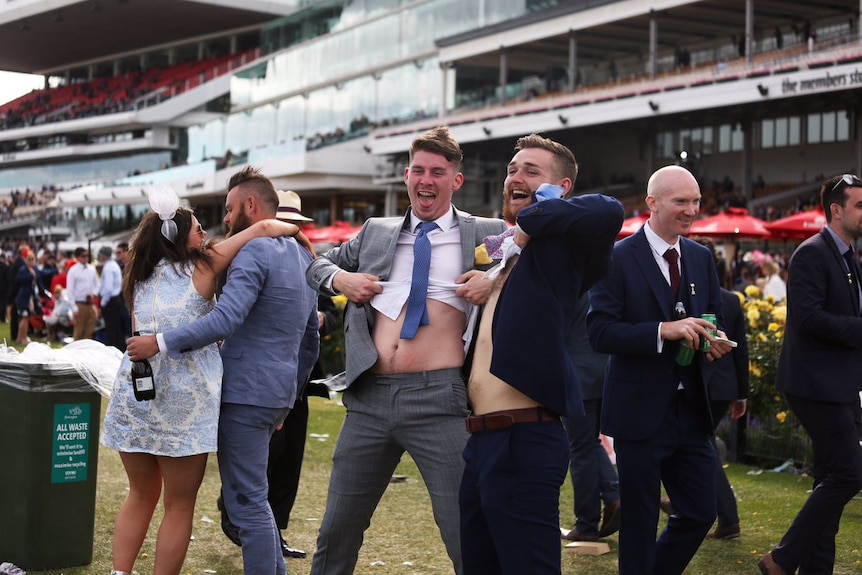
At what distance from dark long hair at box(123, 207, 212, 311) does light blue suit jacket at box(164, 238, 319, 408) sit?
0.23 metres

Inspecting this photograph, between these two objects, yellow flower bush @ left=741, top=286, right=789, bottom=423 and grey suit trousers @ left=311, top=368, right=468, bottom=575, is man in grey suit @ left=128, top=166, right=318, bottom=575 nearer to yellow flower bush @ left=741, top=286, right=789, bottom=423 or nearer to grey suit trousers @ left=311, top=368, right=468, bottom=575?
grey suit trousers @ left=311, top=368, right=468, bottom=575

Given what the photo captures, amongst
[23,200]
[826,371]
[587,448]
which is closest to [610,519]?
[587,448]

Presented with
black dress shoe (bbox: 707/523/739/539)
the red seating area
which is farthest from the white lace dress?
the red seating area

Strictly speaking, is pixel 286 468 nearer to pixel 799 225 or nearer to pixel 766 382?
pixel 766 382

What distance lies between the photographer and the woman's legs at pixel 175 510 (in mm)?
4930

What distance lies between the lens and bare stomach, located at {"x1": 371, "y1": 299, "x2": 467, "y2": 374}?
4.42 metres

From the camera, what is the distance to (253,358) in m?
4.96

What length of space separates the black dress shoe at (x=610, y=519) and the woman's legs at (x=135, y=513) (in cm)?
303

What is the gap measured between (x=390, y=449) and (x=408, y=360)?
404 mm

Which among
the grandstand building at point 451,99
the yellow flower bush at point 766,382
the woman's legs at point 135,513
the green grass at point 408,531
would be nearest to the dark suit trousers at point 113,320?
the green grass at point 408,531

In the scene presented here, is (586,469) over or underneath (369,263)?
underneath

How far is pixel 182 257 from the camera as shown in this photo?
196 inches

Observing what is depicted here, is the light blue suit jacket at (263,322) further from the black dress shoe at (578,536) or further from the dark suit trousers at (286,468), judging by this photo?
the black dress shoe at (578,536)

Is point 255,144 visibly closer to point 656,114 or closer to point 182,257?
point 656,114
